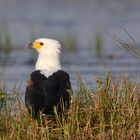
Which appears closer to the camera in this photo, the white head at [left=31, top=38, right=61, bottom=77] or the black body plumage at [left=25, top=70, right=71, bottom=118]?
the black body plumage at [left=25, top=70, right=71, bottom=118]

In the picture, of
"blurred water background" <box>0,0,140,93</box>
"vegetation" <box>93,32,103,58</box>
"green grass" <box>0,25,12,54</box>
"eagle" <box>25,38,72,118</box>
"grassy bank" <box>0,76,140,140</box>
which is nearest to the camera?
"grassy bank" <box>0,76,140,140</box>

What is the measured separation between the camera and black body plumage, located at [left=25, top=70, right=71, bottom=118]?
7.59 m

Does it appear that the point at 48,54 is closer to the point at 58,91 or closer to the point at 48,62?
the point at 48,62

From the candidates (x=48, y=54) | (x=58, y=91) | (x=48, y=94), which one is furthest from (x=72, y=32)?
(x=48, y=94)

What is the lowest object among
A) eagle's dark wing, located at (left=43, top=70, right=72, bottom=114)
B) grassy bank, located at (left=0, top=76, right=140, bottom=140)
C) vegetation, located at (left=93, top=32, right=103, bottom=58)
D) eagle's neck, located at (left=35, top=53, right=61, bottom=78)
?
grassy bank, located at (left=0, top=76, right=140, bottom=140)

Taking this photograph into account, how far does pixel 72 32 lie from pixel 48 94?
28.6 feet

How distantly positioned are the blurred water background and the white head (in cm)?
185

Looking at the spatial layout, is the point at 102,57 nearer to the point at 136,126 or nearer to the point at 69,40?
the point at 69,40

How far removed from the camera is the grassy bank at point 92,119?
7.20 metres

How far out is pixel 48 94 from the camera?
7652 millimetres

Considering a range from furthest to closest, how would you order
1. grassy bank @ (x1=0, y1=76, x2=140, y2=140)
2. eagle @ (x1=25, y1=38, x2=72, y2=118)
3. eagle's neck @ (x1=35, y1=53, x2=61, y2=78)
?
eagle's neck @ (x1=35, y1=53, x2=61, y2=78), eagle @ (x1=25, y1=38, x2=72, y2=118), grassy bank @ (x1=0, y1=76, x2=140, y2=140)

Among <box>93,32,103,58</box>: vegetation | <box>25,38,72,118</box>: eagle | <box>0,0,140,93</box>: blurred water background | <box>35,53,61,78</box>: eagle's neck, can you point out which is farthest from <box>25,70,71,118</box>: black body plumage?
<box>93,32,103,58</box>: vegetation

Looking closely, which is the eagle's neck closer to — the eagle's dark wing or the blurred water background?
the eagle's dark wing

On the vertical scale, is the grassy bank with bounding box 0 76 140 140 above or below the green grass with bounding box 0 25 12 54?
below
